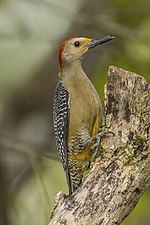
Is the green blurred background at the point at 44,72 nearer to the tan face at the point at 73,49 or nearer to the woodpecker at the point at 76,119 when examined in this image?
the tan face at the point at 73,49

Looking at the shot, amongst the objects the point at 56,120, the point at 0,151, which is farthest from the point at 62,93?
the point at 0,151

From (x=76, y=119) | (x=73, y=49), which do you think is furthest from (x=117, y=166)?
(x=73, y=49)

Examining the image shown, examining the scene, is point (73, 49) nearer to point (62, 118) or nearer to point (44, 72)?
point (62, 118)

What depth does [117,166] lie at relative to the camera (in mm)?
5070

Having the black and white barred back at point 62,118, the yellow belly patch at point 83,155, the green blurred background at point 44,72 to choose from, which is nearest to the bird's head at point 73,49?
the black and white barred back at point 62,118

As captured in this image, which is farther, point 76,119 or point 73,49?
point 73,49

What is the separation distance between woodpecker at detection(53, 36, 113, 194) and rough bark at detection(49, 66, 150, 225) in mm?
1211

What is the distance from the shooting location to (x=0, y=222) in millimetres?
7977

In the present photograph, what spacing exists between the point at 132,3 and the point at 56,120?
100 inches

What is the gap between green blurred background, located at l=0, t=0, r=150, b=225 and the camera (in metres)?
8.12

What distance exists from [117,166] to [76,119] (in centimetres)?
163

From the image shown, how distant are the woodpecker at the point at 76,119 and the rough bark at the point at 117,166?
3.97 ft

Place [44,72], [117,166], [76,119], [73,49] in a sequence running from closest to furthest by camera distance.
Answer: [117,166]
[76,119]
[73,49]
[44,72]

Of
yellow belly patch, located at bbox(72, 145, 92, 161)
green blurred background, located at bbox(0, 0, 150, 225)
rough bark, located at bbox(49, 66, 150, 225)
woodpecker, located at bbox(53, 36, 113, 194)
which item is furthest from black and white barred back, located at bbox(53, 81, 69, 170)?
rough bark, located at bbox(49, 66, 150, 225)
